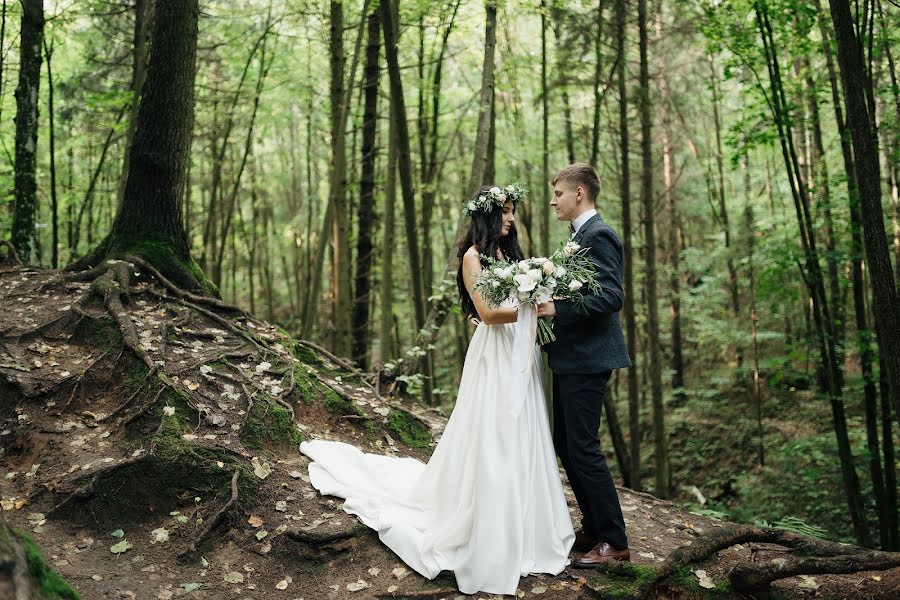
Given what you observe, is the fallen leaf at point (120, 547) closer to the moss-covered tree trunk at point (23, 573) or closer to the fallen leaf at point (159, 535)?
the fallen leaf at point (159, 535)

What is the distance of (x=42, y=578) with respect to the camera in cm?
234

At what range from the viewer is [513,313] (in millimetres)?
4238

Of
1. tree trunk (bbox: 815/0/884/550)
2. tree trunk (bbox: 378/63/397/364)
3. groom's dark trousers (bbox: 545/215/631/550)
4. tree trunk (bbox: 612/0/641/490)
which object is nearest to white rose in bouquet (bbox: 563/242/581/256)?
groom's dark trousers (bbox: 545/215/631/550)

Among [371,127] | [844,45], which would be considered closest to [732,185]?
[371,127]

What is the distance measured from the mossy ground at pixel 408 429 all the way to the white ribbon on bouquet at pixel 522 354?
2704 millimetres

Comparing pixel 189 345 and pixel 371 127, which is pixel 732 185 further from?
pixel 189 345

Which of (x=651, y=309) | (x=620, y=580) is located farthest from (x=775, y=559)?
(x=651, y=309)

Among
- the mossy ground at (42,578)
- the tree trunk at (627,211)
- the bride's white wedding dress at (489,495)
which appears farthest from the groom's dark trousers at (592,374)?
the tree trunk at (627,211)

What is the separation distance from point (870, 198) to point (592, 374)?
2.42 m

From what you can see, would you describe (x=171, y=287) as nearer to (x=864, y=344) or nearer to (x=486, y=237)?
(x=486, y=237)

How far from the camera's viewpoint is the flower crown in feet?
14.6

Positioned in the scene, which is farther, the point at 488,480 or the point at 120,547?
the point at 120,547

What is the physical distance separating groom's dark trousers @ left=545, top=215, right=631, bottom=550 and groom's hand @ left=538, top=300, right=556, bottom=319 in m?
0.03

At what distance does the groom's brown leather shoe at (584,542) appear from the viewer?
4.23 metres
